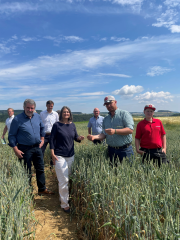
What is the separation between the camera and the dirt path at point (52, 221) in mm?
2512

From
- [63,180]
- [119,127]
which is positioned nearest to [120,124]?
[119,127]

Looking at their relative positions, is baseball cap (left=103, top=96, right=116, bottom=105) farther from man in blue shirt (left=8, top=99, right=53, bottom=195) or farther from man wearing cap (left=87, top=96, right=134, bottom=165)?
man in blue shirt (left=8, top=99, right=53, bottom=195)

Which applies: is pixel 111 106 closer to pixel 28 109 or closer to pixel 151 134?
pixel 151 134

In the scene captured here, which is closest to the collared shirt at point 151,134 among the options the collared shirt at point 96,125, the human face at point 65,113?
the human face at point 65,113

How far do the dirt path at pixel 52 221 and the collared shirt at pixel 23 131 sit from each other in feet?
4.25

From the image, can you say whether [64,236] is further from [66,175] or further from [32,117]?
[32,117]

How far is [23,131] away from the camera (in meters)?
3.52

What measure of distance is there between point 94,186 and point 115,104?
5.56ft

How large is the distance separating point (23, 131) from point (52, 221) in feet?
5.86

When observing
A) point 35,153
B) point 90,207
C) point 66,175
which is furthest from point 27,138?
point 90,207

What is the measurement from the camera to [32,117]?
3736mm

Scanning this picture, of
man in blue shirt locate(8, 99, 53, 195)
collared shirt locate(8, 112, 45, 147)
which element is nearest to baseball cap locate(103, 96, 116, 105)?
man in blue shirt locate(8, 99, 53, 195)

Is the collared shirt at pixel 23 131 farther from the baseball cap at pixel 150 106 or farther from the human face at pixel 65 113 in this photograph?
the baseball cap at pixel 150 106

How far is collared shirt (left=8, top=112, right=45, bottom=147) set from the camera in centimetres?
348
